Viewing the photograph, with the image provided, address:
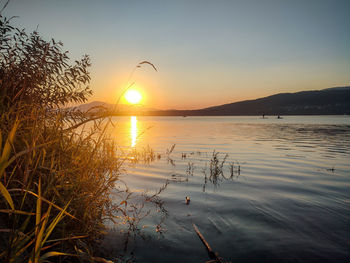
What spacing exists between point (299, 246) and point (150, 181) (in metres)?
7.17

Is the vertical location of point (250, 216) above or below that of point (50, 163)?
below

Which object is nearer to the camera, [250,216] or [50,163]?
[50,163]

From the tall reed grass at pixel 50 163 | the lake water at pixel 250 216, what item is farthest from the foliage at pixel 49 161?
the lake water at pixel 250 216

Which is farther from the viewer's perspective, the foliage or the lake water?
the lake water

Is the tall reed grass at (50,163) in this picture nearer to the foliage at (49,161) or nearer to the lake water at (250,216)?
the foliage at (49,161)

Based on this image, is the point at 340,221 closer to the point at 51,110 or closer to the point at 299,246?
the point at 299,246

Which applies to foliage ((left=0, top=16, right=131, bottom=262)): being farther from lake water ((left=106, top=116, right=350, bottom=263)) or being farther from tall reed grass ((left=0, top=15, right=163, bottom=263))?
lake water ((left=106, top=116, right=350, bottom=263))

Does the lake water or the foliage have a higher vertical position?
the foliage

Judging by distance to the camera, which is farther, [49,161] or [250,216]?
[250,216]

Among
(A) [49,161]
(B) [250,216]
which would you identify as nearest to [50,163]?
(A) [49,161]

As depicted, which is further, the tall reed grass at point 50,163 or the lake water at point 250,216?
the lake water at point 250,216

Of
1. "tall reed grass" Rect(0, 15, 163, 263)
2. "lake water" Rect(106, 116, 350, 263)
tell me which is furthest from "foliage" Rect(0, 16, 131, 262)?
"lake water" Rect(106, 116, 350, 263)

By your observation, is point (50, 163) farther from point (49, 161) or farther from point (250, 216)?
point (250, 216)

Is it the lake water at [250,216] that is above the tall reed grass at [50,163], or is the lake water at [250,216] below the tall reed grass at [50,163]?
below
